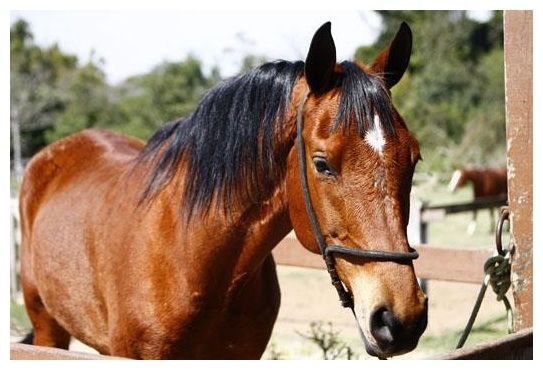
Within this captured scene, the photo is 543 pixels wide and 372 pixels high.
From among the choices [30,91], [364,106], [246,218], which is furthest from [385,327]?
[30,91]

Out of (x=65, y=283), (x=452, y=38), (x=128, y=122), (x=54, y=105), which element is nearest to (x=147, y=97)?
(x=128, y=122)

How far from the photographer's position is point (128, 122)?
34.7 m

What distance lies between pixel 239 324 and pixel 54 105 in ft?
103

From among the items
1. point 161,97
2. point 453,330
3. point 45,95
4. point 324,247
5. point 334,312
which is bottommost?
point 161,97

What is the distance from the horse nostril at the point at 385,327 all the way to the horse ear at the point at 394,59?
2.83 feet

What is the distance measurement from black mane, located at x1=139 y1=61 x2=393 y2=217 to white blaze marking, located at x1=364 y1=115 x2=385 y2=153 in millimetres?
177

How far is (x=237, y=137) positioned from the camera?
8.22 ft

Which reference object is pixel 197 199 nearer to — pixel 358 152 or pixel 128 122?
pixel 358 152

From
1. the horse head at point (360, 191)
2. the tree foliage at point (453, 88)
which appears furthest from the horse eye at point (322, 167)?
the tree foliage at point (453, 88)

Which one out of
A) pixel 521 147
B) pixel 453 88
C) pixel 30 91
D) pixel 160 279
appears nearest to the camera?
pixel 521 147

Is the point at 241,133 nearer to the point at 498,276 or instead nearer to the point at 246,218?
the point at 246,218

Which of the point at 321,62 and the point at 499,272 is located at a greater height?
the point at 321,62

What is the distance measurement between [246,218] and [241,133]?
0.31 meters

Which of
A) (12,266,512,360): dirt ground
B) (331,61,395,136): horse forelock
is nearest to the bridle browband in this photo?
(331,61,395,136): horse forelock
